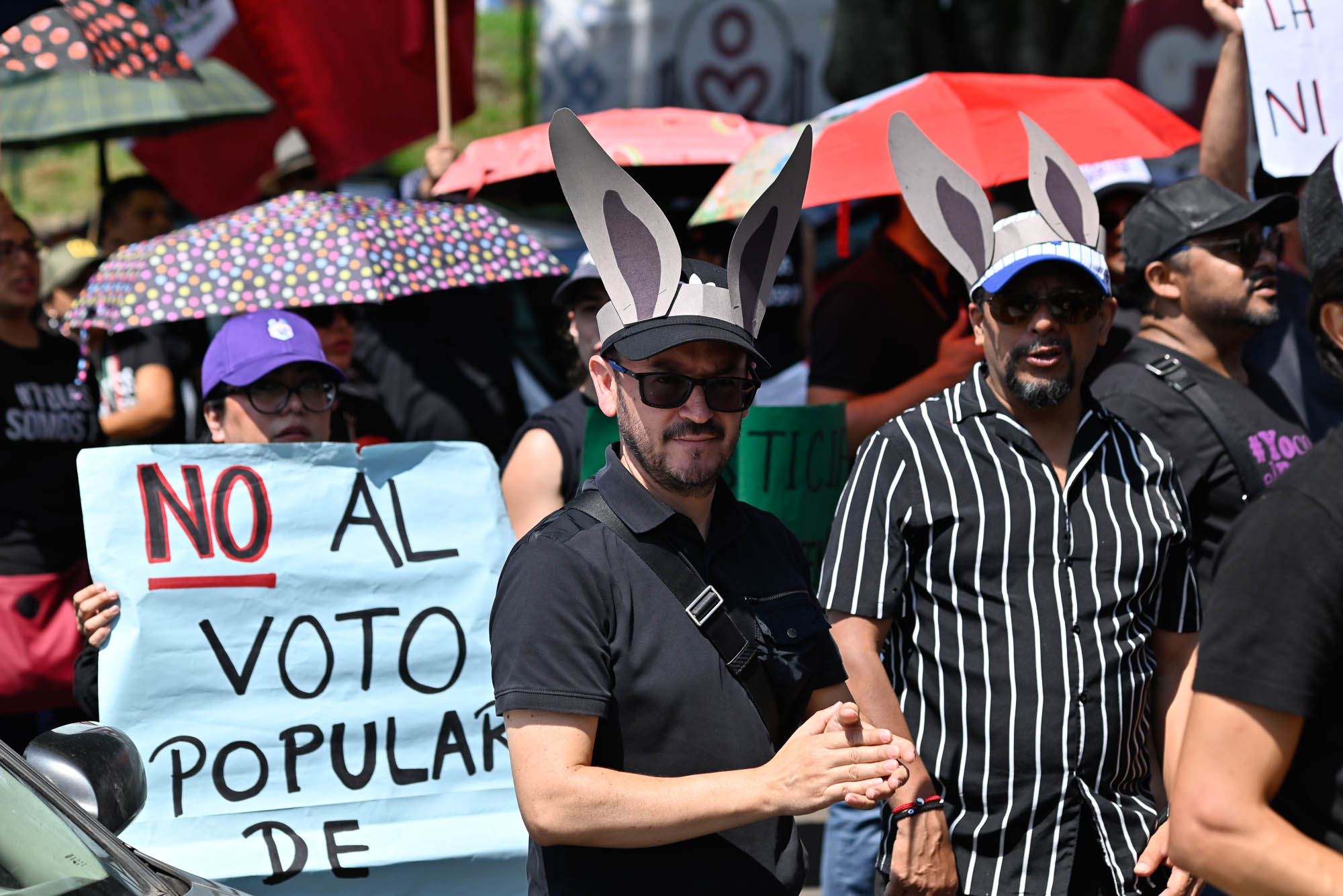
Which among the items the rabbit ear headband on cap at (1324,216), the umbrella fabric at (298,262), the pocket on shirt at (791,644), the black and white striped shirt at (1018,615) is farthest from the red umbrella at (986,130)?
the rabbit ear headband on cap at (1324,216)

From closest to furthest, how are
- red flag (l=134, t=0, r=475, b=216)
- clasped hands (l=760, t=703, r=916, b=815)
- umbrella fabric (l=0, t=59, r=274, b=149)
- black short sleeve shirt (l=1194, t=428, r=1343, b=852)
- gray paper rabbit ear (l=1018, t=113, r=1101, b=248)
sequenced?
black short sleeve shirt (l=1194, t=428, r=1343, b=852)
clasped hands (l=760, t=703, r=916, b=815)
gray paper rabbit ear (l=1018, t=113, r=1101, b=248)
red flag (l=134, t=0, r=475, b=216)
umbrella fabric (l=0, t=59, r=274, b=149)

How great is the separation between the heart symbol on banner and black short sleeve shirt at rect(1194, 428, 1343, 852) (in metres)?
13.5

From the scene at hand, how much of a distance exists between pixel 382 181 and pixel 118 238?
7.90m

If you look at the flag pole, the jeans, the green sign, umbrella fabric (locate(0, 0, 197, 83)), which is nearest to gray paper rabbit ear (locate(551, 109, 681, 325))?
the green sign

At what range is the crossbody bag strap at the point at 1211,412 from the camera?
12.1 ft

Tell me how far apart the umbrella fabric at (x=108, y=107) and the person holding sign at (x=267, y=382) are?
11.0 ft

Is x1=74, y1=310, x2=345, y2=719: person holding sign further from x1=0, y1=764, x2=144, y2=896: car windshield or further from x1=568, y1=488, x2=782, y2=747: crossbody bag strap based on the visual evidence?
x1=568, y1=488, x2=782, y2=747: crossbody bag strap

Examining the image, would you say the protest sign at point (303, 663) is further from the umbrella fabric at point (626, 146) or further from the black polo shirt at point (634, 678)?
the umbrella fabric at point (626, 146)

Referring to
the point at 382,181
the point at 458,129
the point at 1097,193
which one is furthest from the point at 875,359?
the point at 458,129

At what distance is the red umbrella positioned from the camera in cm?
447

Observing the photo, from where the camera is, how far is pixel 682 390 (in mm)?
2473

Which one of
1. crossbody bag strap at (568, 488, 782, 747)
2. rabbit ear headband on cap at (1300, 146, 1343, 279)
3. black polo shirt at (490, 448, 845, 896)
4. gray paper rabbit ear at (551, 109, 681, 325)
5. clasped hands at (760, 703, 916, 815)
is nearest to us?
rabbit ear headband on cap at (1300, 146, 1343, 279)

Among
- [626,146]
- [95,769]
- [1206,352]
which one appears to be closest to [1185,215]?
[1206,352]

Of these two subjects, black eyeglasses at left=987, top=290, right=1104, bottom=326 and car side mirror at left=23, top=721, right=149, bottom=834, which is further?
black eyeglasses at left=987, top=290, right=1104, bottom=326
